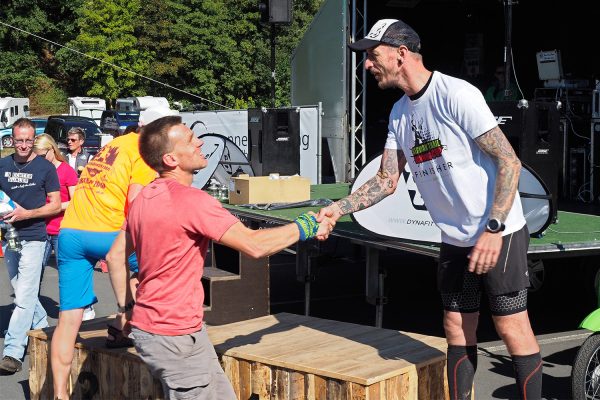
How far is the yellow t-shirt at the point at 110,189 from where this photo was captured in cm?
512

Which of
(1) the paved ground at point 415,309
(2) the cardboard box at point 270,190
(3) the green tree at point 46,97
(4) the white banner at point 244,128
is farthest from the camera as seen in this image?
(3) the green tree at point 46,97

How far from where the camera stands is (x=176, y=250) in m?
3.60

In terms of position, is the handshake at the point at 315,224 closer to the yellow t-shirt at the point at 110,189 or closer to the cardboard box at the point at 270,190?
the yellow t-shirt at the point at 110,189

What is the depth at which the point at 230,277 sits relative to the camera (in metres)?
7.05

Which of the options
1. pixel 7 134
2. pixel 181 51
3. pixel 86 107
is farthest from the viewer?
pixel 181 51

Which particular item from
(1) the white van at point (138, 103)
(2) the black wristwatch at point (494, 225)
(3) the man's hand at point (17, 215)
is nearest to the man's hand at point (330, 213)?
(2) the black wristwatch at point (494, 225)

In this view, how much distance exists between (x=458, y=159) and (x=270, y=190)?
18.1 feet

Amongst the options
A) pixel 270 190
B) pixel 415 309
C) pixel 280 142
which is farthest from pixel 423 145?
pixel 280 142

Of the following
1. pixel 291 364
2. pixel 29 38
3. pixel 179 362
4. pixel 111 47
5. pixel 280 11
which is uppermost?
pixel 29 38

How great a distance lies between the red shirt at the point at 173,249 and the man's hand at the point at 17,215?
313cm

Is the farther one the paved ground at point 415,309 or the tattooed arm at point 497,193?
the paved ground at point 415,309

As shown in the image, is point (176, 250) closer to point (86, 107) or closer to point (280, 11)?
point (280, 11)

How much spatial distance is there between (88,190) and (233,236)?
1.88 meters

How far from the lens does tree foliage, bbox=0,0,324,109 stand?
1549 inches
